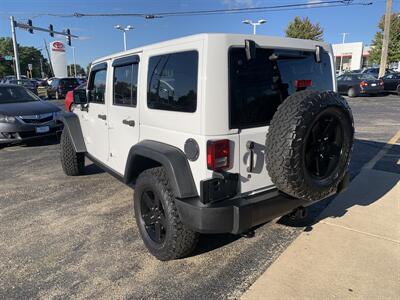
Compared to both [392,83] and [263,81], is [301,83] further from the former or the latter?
[392,83]

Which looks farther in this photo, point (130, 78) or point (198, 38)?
point (130, 78)

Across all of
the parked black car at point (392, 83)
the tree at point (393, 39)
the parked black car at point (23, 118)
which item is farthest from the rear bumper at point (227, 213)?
the tree at point (393, 39)

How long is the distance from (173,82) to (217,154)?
2.46ft

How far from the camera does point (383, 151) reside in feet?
22.0

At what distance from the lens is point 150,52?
3029 millimetres

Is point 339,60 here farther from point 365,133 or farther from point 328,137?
point 328,137

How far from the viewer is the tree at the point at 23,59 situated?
252 feet

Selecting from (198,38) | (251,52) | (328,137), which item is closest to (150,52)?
(198,38)

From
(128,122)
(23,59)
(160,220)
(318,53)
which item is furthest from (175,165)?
(23,59)

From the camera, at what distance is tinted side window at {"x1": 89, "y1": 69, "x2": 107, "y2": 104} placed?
13.5 ft

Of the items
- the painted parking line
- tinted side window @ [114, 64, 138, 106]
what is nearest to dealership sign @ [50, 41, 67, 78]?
the painted parking line

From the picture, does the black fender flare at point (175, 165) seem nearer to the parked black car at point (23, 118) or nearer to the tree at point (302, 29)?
the parked black car at point (23, 118)

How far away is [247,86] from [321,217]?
6.83 ft

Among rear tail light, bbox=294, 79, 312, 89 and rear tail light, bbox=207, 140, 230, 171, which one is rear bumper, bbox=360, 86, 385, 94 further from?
rear tail light, bbox=207, 140, 230, 171
